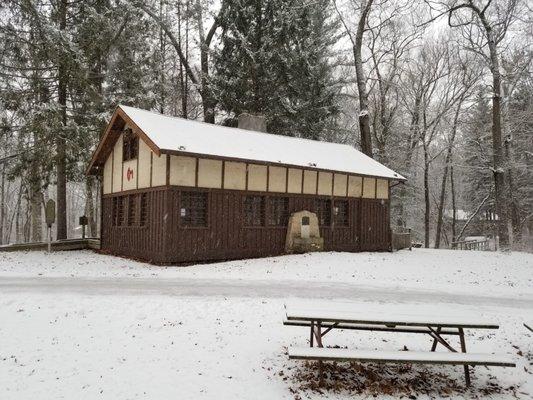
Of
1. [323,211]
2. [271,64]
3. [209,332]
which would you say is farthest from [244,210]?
[271,64]

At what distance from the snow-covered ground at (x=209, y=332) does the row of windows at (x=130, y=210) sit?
357 cm

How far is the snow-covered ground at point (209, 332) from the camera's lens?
5.50 metres

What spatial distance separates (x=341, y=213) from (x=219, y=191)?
22.6 ft

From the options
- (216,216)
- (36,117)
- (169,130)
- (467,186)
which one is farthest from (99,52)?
(467,186)

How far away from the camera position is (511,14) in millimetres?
22125

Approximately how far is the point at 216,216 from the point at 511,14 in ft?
62.7

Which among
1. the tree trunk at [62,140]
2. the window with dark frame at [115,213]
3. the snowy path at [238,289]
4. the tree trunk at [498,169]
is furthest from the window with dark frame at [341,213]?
the tree trunk at [62,140]

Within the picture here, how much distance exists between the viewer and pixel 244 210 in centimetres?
1714

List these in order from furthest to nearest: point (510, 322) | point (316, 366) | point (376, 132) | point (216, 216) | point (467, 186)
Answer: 1. point (467, 186)
2. point (376, 132)
3. point (216, 216)
4. point (510, 322)
5. point (316, 366)

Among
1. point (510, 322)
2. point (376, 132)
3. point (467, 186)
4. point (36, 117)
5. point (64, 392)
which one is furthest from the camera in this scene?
point (467, 186)

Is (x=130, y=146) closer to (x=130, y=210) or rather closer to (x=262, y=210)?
(x=130, y=210)

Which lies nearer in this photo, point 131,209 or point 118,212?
point 131,209

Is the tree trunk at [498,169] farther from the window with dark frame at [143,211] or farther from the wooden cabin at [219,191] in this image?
the window with dark frame at [143,211]

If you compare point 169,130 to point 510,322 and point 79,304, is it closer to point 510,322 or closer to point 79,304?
point 79,304
